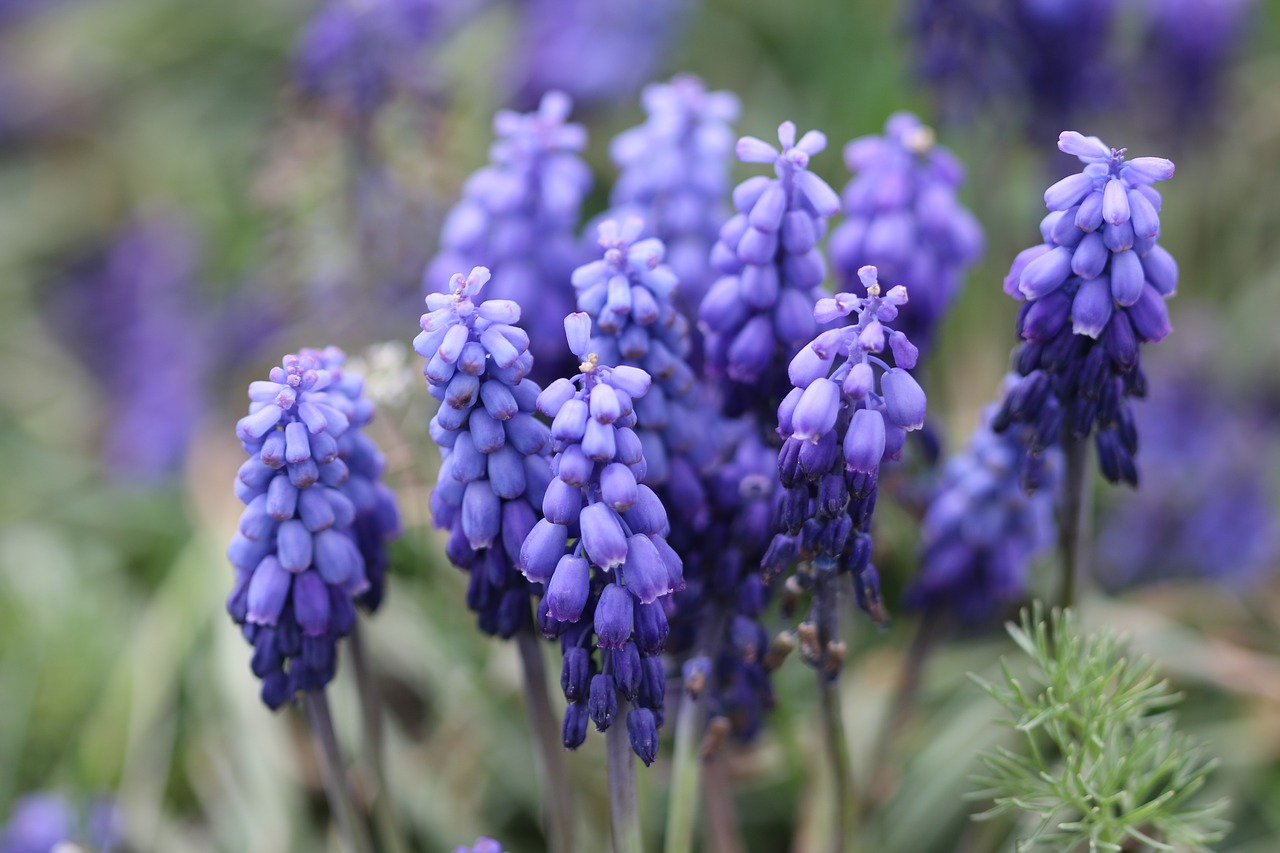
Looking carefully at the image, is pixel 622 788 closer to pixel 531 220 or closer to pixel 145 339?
pixel 531 220

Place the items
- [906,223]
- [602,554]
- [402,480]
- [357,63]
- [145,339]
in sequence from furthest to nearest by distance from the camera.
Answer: [145,339], [357,63], [402,480], [906,223], [602,554]

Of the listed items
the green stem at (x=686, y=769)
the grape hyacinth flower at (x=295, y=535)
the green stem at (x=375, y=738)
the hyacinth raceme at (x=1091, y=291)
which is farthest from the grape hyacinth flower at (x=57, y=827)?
the hyacinth raceme at (x=1091, y=291)

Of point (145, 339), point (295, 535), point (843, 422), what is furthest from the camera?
point (145, 339)

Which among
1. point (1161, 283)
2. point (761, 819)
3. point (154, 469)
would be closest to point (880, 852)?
point (761, 819)

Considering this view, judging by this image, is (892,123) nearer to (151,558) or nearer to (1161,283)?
(1161,283)

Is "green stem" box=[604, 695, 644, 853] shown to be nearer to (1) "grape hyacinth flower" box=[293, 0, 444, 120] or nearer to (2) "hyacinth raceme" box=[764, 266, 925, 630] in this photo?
(2) "hyacinth raceme" box=[764, 266, 925, 630]

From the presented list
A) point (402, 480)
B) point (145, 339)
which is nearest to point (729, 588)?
point (402, 480)
